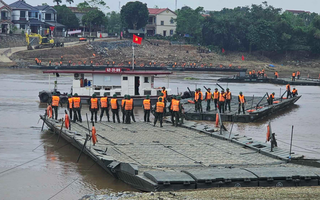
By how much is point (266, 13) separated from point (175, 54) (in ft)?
76.5

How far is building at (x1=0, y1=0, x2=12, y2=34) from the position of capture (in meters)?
93.6

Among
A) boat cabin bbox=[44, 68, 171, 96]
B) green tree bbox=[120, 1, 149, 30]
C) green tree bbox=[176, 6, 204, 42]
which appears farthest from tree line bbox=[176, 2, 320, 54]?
boat cabin bbox=[44, 68, 171, 96]

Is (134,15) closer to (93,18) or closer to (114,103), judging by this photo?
(93,18)

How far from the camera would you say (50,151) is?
19922 millimetres

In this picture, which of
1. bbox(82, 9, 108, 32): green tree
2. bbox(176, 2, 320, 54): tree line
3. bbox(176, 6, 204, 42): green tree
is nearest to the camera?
bbox(176, 2, 320, 54): tree line

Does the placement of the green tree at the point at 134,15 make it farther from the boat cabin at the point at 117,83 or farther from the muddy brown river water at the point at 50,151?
the boat cabin at the point at 117,83

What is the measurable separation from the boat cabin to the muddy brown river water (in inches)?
68.0

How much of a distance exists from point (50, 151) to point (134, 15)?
8705 cm

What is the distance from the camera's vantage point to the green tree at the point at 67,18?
352 feet

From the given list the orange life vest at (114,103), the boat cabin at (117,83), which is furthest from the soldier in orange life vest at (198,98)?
the orange life vest at (114,103)

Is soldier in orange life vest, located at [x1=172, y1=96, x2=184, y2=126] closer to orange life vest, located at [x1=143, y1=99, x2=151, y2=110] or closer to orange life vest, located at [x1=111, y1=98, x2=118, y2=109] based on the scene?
orange life vest, located at [x1=143, y1=99, x2=151, y2=110]

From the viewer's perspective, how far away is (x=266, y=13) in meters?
104

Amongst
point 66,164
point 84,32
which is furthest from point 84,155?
point 84,32

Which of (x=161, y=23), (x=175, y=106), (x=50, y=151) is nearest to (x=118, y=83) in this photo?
(x=175, y=106)
